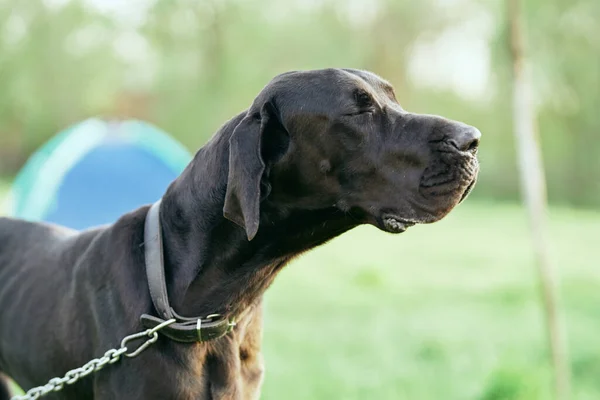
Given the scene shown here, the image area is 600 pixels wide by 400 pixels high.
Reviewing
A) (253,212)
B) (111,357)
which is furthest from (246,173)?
(111,357)

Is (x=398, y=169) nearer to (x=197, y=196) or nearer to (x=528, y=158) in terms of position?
(x=197, y=196)

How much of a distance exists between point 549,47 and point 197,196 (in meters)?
19.5

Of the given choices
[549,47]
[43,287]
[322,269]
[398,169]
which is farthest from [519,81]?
[549,47]

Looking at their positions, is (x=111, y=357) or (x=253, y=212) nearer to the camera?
(x=253, y=212)

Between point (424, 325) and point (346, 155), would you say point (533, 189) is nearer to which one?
point (346, 155)

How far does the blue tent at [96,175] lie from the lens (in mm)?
7180

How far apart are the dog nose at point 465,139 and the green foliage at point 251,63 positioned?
58.4 feet

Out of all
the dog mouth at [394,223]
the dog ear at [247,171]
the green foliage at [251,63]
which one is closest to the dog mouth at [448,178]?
the dog mouth at [394,223]

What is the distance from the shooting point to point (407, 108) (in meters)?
26.8

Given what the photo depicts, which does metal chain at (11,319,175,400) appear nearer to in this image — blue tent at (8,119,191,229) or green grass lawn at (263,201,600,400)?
green grass lawn at (263,201,600,400)

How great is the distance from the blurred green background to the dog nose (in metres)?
2.44

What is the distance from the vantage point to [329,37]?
27672 millimetres

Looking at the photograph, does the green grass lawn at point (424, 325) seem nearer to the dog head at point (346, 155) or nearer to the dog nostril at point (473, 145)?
the dog head at point (346, 155)

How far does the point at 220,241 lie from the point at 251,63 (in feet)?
81.9
